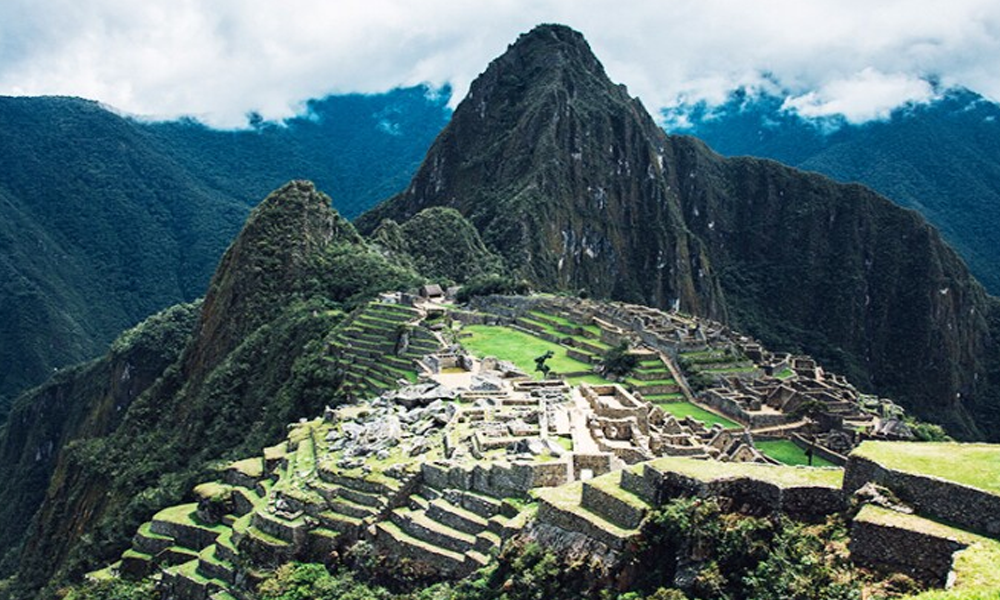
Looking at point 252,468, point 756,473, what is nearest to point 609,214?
point 252,468

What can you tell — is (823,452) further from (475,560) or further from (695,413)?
(475,560)

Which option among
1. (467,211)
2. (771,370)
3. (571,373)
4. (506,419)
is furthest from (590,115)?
(506,419)

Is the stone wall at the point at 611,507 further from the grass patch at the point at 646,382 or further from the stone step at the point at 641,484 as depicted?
the grass patch at the point at 646,382

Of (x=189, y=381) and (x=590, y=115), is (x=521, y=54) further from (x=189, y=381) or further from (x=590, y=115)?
(x=189, y=381)

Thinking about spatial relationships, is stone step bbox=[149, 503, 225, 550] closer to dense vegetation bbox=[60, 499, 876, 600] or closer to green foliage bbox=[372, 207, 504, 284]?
dense vegetation bbox=[60, 499, 876, 600]

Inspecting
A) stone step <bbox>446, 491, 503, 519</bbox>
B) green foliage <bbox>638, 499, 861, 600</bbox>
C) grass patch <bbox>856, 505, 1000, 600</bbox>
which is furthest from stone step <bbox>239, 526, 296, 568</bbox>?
grass patch <bbox>856, 505, 1000, 600</bbox>

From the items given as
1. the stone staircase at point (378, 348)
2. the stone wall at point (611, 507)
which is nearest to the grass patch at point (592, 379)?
the stone staircase at point (378, 348)
